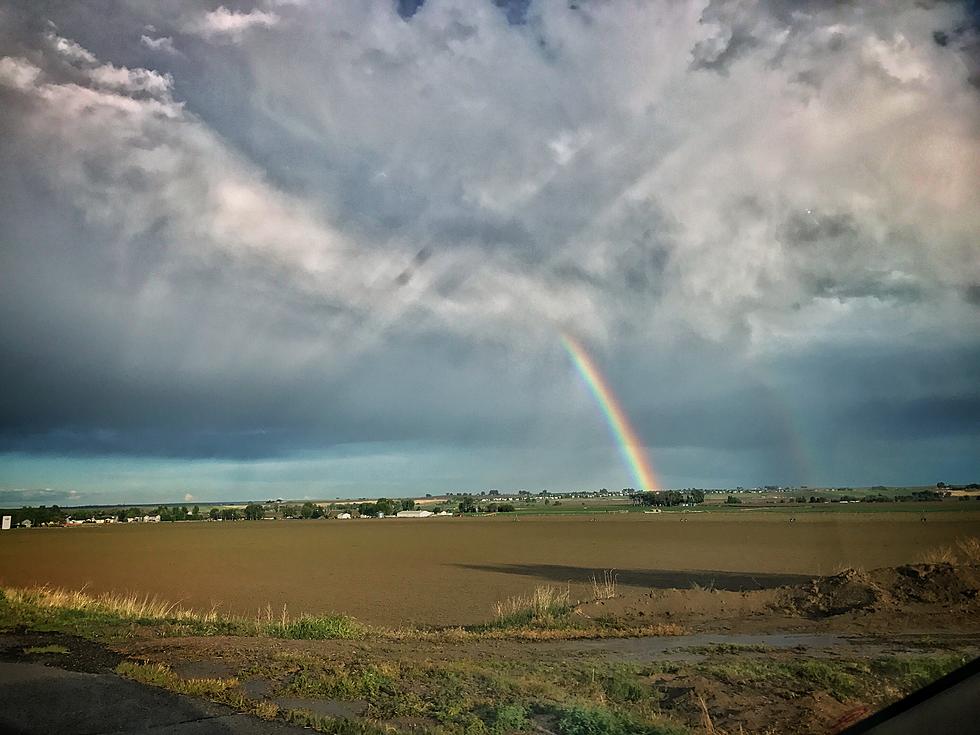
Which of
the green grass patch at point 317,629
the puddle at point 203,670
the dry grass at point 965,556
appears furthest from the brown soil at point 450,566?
the puddle at point 203,670

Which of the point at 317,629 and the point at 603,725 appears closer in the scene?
the point at 603,725

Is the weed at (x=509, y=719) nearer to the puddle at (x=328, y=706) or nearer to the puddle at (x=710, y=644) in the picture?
the puddle at (x=328, y=706)

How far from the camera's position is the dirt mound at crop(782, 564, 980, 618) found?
72.0ft

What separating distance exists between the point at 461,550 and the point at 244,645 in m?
57.9

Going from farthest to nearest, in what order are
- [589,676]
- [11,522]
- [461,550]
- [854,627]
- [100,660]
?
[11,522], [461,550], [854,627], [100,660], [589,676]

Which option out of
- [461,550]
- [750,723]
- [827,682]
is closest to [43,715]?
[750,723]

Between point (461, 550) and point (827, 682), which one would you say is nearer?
point (827, 682)

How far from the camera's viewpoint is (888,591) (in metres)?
22.8

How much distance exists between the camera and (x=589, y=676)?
40.9 feet

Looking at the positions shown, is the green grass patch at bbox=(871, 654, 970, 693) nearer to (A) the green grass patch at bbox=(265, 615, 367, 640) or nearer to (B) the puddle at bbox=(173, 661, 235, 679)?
(B) the puddle at bbox=(173, 661, 235, 679)

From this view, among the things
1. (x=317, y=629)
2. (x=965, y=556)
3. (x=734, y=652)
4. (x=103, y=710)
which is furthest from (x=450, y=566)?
(x=103, y=710)

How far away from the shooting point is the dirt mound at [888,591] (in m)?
21.9

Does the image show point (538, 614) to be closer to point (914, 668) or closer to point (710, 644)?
point (710, 644)

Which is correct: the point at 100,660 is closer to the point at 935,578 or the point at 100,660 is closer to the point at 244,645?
A: the point at 244,645
